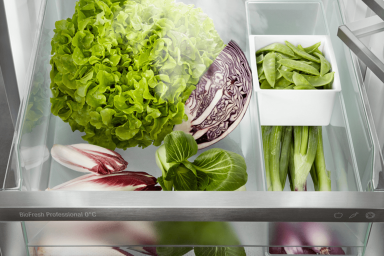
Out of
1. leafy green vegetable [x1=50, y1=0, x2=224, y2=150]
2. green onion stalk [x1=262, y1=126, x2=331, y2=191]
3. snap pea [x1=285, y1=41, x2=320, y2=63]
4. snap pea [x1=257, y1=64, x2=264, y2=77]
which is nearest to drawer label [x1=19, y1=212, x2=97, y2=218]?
leafy green vegetable [x1=50, y1=0, x2=224, y2=150]

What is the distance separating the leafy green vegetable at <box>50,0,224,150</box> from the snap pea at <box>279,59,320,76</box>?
7.1 inches

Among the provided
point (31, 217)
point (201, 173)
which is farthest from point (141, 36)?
point (31, 217)

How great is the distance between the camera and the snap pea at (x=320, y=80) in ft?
2.75

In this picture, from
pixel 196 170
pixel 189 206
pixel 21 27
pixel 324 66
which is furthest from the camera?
pixel 21 27

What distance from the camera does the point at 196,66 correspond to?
863mm

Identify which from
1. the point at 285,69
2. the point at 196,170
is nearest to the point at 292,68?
the point at 285,69

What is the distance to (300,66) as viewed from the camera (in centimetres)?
87

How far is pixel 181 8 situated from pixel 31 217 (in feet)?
1.91

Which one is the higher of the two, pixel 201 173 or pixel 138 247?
pixel 201 173

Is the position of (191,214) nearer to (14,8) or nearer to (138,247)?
(138,247)

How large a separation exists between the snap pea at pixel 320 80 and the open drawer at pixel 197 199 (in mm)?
47

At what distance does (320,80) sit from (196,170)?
356 millimetres

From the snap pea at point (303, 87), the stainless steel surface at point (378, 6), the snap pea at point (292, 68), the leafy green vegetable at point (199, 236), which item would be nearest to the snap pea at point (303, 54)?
the snap pea at point (292, 68)

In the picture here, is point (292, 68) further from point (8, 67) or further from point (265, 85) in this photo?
point (8, 67)
